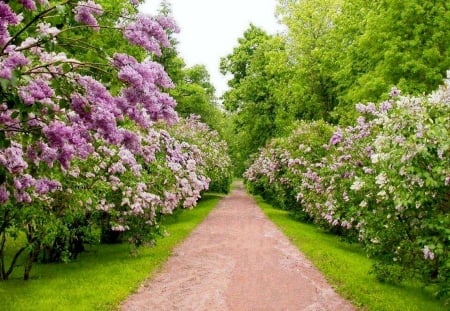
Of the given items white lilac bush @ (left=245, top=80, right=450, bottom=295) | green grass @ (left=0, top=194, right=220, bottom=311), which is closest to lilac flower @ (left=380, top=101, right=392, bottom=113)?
white lilac bush @ (left=245, top=80, right=450, bottom=295)

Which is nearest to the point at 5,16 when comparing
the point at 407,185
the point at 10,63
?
the point at 10,63

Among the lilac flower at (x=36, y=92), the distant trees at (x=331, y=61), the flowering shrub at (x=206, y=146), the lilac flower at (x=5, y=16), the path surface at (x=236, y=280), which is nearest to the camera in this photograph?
the lilac flower at (x=5, y=16)

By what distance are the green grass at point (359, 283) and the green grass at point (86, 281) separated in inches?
190

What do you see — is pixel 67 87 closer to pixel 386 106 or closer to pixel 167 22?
pixel 167 22

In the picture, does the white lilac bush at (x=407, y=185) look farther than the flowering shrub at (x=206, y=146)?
No

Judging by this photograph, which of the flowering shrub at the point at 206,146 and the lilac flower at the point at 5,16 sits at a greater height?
the flowering shrub at the point at 206,146

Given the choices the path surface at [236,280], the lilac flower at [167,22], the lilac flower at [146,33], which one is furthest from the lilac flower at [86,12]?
the path surface at [236,280]

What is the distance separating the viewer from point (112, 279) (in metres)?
13.5

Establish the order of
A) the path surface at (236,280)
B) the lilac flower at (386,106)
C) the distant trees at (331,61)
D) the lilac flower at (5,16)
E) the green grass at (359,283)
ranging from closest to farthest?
1. the lilac flower at (5,16)
2. the path surface at (236,280)
3. the green grass at (359,283)
4. the lilac flower at (386,106)
5. the distant trees at (331,61)

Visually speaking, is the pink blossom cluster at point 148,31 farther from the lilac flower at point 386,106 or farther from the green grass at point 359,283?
the lilac flower at point 386,106

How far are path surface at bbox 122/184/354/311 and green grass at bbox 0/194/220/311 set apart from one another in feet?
1.53

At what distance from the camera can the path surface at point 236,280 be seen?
11.3 m

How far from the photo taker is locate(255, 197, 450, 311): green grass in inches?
458

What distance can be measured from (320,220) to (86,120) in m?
20.3
